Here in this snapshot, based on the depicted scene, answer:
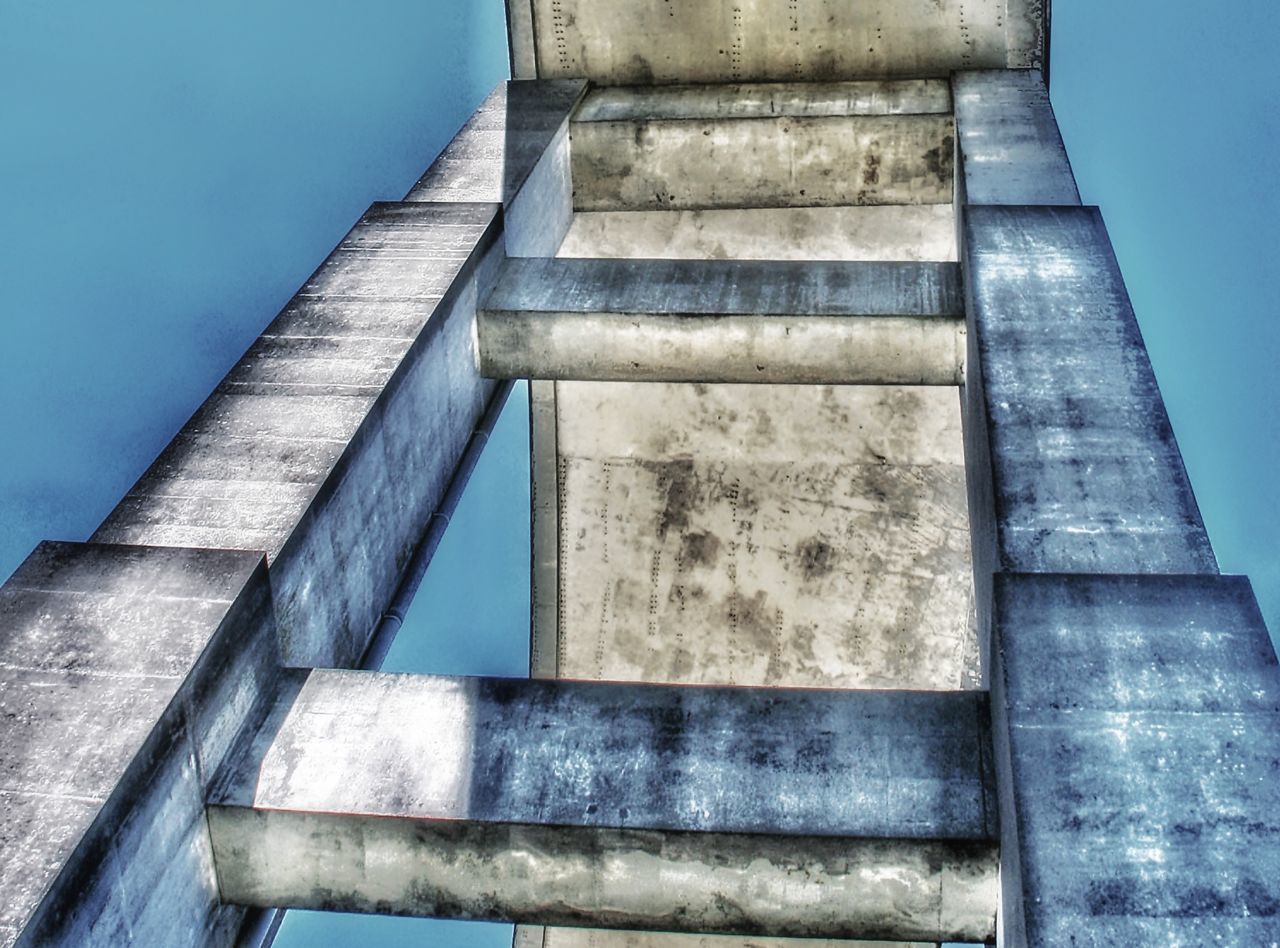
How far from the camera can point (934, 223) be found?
459 inches

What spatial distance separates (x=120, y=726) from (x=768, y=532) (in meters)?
8.55

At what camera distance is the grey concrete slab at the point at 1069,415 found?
17.5ft

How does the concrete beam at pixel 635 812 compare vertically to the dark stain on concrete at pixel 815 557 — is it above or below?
above

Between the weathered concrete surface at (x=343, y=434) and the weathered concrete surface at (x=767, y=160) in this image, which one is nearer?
the weathered concrete surface at (x=343, y=434)

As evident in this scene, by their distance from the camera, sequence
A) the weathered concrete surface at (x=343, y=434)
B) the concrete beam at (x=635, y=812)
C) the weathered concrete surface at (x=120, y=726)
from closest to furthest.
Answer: the weathered concrete surface at (x=120, y=726) < the concrete beam at (x=635, y=812) < the weathered concrete surface at (x=343, y=434)

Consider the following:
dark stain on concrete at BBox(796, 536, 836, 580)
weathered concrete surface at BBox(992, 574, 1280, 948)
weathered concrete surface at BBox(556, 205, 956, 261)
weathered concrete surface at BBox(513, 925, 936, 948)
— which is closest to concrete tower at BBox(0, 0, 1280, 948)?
weathered concrete surface at BBox(992, 574, 1280, 948)

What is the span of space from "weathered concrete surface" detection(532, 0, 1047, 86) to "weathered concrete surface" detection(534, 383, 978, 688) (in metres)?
3.05

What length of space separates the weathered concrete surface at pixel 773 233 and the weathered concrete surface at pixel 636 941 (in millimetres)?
6559

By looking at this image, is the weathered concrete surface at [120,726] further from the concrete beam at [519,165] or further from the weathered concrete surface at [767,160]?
the weathered concrete surface at [767,160]

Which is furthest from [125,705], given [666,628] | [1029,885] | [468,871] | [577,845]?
[666,628]

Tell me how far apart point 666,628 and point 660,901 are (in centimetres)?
777

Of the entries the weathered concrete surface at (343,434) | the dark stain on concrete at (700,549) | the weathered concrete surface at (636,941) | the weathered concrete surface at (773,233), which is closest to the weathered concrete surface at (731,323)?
the weathered concrete surface at (343,434)

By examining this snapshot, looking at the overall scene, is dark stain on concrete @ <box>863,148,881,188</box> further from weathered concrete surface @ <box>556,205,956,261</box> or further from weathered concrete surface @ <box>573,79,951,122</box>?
weathered concrete surface @ <box>556,205,956,261</box>

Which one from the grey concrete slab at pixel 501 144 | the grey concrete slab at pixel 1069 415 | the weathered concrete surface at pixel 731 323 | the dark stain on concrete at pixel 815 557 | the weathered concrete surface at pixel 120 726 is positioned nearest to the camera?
the weathered concrete surface at pixel 120 726
